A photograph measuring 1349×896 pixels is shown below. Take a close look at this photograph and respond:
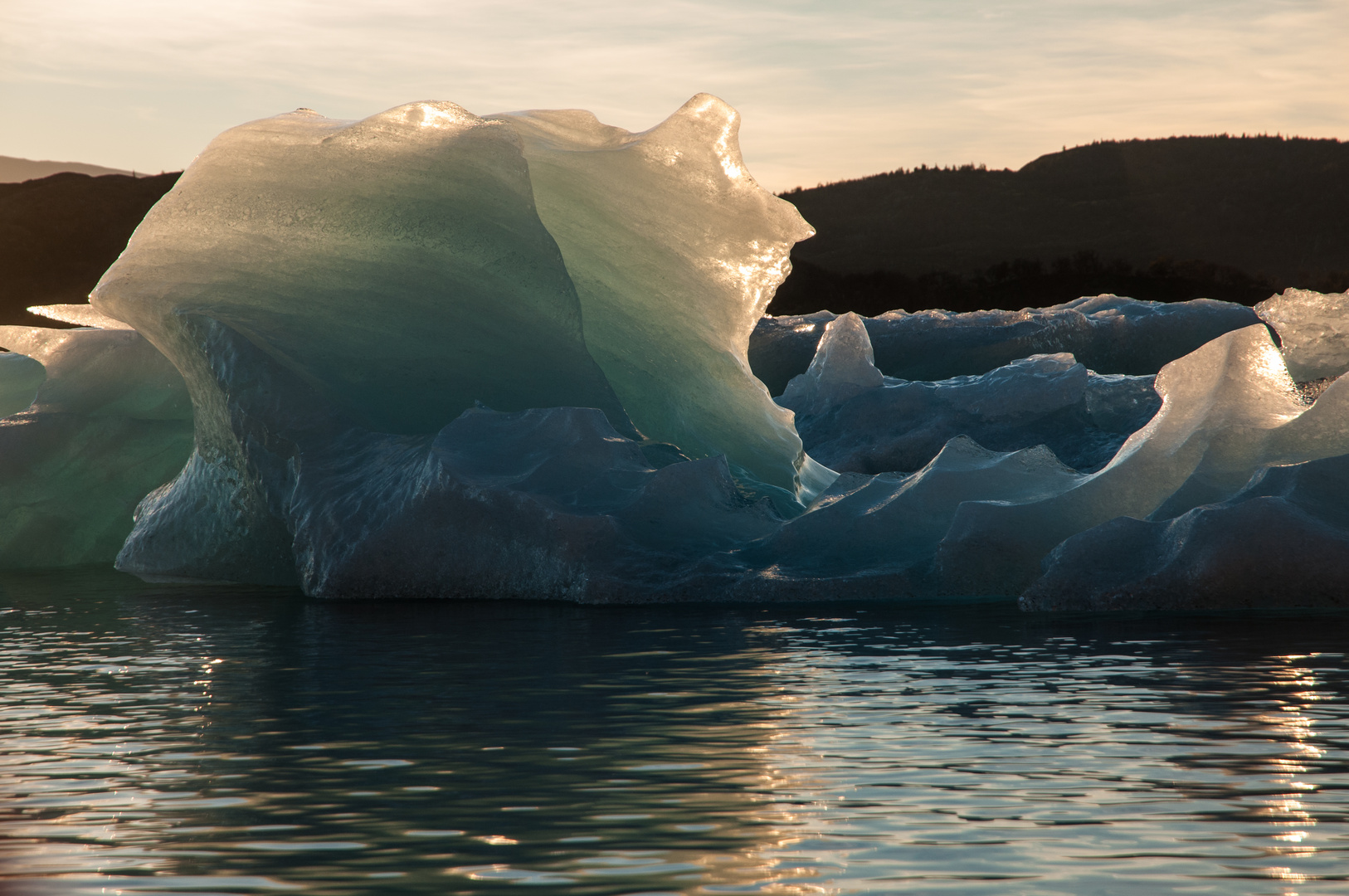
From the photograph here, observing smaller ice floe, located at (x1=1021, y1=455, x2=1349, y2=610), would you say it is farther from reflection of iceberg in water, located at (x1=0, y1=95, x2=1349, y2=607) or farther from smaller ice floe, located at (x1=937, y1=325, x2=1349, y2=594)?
smaller ice floe, located at (x1=937, y1=325, x2=1349, y2=594)

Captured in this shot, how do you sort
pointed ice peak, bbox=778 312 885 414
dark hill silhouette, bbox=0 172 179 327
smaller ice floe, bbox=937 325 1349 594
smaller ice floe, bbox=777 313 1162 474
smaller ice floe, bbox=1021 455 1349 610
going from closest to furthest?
smaller ice floe, bbox=1021 455 1349 610, smaller ice floe, bbox=937 325 1349 594, smaller ice floe, bbox=777 313 1162 474, pointed ice peak, bbox=778 312 885 414, dark hill silhouette, bbox=0 172 179 327

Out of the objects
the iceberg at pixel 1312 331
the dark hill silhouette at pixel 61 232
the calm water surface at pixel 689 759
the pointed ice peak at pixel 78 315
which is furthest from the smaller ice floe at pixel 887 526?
the dark hill silhouette at pixel 61 232

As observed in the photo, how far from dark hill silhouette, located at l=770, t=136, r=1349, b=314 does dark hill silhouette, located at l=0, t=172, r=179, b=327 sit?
31.3m

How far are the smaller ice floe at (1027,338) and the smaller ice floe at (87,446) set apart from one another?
1034cm

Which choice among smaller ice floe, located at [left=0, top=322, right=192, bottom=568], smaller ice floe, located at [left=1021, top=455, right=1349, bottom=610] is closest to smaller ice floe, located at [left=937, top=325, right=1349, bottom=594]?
smaller ice floe, located at [left=1021, top=455, right=1349, bottom=610]

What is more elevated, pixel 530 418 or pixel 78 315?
pixel 78 315

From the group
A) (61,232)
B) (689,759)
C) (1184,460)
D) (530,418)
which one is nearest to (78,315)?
(530,418)

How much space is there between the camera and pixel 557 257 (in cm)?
1020

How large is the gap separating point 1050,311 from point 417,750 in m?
18.6

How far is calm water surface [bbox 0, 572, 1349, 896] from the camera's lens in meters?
3.30

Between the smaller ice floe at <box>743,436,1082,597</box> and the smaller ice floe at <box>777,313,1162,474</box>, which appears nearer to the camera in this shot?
the smaller ice floe at <box>743,436,1082,597</box>

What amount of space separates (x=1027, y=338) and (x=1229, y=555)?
13.6 m

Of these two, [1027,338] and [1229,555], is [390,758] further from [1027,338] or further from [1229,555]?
[1027,338]

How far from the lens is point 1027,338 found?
20.8 m
